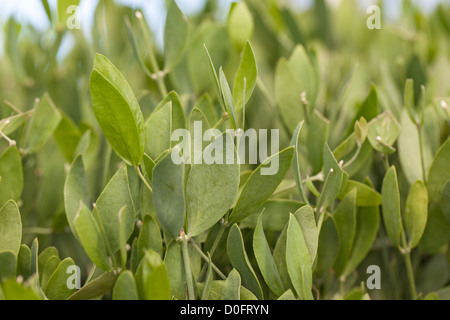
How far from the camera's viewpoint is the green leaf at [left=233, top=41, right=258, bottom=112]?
32cm

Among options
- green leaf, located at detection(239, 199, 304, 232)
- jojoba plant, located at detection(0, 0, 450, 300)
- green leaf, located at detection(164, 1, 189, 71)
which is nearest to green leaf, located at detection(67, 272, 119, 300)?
jojoba plant, located at detection(0, 0, 450, 300)

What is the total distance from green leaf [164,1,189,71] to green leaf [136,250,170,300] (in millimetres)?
211

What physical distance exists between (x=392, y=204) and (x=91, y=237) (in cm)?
22

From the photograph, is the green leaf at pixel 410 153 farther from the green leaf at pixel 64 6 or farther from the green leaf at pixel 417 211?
the green leaf at pixel 64 6

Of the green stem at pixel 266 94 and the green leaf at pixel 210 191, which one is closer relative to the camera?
the green leaf at pixel 210 191

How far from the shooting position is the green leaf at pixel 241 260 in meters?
0.30

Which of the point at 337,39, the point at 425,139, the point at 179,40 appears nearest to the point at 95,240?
the point at 179,40

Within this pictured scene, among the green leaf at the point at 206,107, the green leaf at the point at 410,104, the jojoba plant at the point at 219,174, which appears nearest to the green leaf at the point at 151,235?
the jojoba plant at the point at 219,174

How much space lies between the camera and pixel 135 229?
0.34m

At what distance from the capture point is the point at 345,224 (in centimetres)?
35

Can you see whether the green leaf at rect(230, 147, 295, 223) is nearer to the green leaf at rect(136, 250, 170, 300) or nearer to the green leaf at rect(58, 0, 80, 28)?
the green leaf at rect(136, 250, 170, 300)

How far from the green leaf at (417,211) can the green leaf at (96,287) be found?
0.23 metres

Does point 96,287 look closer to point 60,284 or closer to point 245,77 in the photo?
point 60,284

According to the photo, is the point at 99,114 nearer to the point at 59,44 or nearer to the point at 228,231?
the point at 228,231
